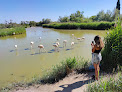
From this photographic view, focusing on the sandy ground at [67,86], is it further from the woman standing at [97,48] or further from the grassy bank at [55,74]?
the woman standing at [97,48]

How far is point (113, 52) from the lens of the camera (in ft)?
13.4

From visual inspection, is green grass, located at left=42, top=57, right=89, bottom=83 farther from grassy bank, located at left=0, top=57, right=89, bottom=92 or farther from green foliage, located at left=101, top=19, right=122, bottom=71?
green foliage, located at left=101, top=19, right=122, bottom=71

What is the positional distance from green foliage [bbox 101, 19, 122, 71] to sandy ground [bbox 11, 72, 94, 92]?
950 mm

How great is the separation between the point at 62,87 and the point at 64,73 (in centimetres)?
83

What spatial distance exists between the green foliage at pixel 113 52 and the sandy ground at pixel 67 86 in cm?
95

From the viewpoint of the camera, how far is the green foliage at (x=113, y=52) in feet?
13.3

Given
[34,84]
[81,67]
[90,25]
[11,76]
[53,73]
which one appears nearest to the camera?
[34,84]

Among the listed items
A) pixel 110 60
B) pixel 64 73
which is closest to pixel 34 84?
pixel 64 73

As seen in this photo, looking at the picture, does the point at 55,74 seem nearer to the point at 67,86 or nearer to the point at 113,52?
the point at 67,86

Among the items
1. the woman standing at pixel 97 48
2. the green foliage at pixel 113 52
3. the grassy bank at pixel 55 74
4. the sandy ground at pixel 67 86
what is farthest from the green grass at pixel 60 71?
the woman standing at pixel 97 48

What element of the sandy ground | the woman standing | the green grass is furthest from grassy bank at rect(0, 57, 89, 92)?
the woman standing

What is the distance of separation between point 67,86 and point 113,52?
2.18 meters

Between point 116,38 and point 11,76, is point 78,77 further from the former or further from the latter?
point 11,76

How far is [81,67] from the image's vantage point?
4.45 metres
